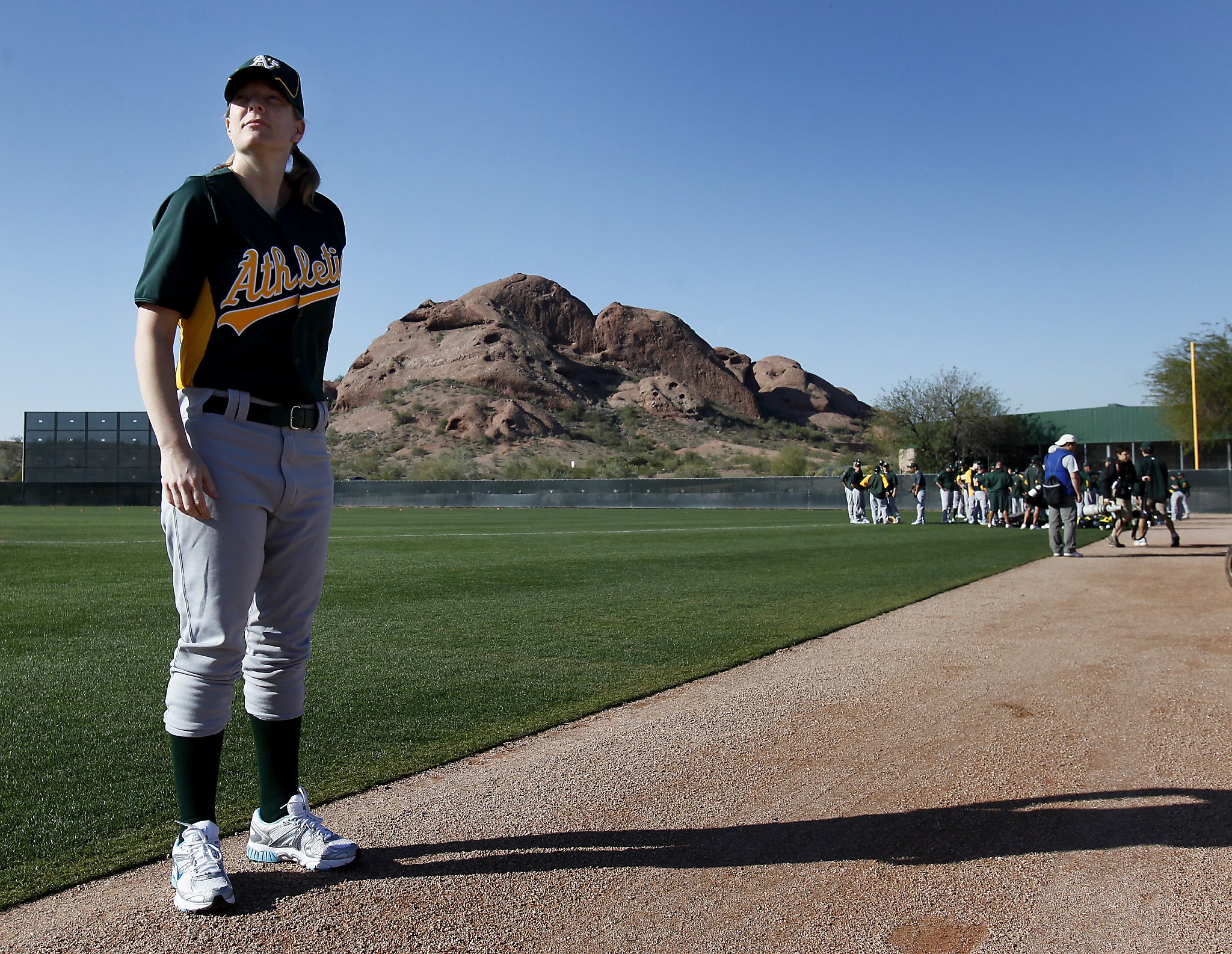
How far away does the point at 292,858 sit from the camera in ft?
9.11

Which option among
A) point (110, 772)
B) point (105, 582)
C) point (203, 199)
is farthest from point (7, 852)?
point (105, 582)

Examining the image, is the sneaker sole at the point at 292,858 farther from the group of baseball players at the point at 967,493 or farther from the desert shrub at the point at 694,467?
the desert shrub at the point at 694,467

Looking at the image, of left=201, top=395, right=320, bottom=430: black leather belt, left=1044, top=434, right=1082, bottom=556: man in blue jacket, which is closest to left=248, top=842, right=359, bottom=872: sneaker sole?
left=201, top=395, right=320, bottom=430: black leather belt

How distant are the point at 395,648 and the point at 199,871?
12.8 feet

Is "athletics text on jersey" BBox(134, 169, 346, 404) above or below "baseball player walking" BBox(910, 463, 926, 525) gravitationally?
above

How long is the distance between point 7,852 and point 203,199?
78.0 inches

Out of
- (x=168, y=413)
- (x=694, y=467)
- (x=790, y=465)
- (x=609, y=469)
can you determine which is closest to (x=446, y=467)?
(x=609, y=469)

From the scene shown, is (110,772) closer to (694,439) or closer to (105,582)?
(105,582)

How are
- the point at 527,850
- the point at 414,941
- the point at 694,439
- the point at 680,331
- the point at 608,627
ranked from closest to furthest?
the point at 414,941, the point at 527,850, the point at 608,627, the point at 694,439, the point at 680,331

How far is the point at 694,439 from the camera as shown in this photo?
9575 centimetres

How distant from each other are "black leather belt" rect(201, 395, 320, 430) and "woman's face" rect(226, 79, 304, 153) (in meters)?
0.74

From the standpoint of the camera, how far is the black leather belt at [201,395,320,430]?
257cm

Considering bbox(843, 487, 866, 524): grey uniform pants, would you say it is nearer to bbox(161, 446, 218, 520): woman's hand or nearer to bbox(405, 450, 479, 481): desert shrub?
bbox(161, 446, 218, 520): woman's hand

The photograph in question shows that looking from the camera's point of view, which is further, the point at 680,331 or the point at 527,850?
the point at 680,331
